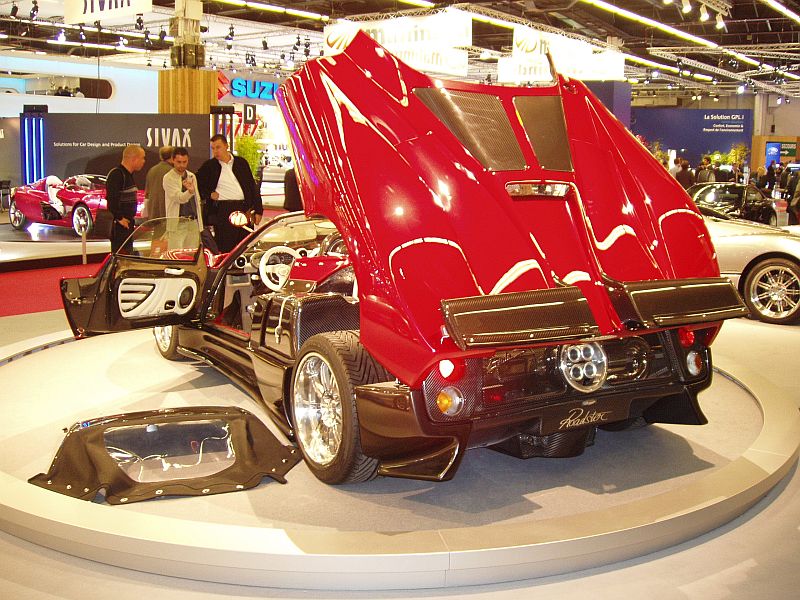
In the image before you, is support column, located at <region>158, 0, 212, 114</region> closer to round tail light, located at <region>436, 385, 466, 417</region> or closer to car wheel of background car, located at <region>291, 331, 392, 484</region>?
car wheel of background car, located at <region>291, 331, 392, 484</region>

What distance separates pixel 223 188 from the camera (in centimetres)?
902

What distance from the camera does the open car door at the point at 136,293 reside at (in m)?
5.44

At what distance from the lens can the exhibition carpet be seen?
30.2ft

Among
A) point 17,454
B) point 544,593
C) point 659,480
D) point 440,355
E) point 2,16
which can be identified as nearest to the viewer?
point 544,593

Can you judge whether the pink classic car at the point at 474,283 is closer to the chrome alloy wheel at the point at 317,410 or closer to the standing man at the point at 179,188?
the chrome alloy wheel at the point at 317,410

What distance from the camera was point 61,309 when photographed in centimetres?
901

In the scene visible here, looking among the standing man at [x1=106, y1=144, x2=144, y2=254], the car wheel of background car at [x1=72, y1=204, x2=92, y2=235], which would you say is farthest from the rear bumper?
the car wheel of background car at [x1=72, y1=204, x2=92, y2=235]

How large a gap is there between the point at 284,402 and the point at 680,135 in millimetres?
33684

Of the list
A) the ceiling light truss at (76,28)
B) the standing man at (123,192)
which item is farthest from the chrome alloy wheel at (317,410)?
the ceiling light truss at (76,28)

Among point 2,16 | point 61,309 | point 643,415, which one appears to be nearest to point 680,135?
point 2,16

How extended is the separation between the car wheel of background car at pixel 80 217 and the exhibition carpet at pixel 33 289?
200cm

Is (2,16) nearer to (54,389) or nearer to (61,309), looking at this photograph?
(61,309)

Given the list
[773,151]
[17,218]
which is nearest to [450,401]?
[17,218]

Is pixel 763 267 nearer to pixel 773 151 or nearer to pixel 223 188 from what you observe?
pixel 223 188
